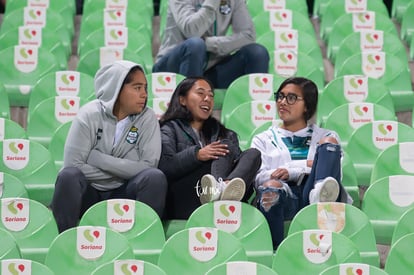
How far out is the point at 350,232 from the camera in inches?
233

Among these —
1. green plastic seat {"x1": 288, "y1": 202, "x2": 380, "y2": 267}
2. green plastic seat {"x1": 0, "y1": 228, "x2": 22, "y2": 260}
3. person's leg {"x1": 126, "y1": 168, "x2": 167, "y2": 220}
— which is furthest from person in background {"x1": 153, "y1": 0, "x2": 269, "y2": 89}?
green plastic seat {"x1": 0, "y1": 228, "x2": 22, "y2": 260}

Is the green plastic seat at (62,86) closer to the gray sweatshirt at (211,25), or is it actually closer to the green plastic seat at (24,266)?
the gray sweatshirt at (211,25)

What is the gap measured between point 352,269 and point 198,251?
68 centimetres

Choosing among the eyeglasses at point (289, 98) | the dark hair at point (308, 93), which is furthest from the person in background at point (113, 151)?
the dark hair at point (308, 93)

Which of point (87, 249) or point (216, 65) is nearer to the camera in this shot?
point (87, 249)

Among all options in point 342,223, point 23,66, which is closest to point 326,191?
point 342,223

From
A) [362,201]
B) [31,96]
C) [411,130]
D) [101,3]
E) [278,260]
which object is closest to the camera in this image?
[278,260]

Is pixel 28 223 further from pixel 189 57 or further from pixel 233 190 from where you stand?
pixel 189 57

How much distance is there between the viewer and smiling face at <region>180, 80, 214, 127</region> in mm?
6559

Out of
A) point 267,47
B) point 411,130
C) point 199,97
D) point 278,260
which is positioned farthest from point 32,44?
point 278,260

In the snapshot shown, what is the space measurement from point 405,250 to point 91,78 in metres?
2.55

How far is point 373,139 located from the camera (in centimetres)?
689

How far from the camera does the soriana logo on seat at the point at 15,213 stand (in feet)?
19.5

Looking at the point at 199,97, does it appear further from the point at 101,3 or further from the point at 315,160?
the point at 101,3
